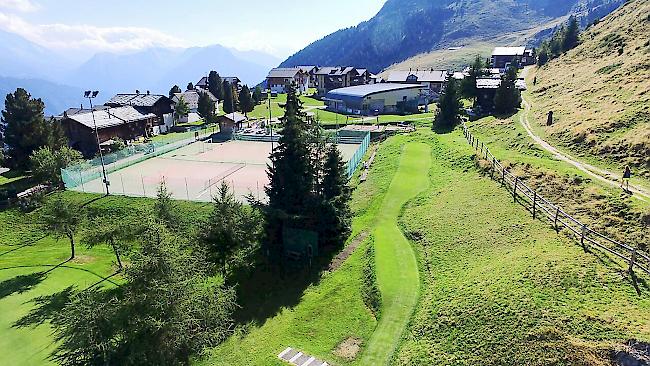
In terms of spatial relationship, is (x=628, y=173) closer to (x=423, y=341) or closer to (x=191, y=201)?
(x=423, y=341)

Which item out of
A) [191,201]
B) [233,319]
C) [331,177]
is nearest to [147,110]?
[191,201]

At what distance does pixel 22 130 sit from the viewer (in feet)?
161

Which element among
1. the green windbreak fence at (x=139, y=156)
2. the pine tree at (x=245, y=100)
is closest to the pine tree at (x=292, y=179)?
the green windbreak fence at (x=139, y=156)

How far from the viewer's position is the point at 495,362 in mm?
15250

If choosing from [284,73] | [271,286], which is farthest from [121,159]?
[284,73]

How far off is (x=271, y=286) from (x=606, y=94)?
39.0 metres

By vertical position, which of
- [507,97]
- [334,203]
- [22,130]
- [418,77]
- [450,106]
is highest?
[418,77]

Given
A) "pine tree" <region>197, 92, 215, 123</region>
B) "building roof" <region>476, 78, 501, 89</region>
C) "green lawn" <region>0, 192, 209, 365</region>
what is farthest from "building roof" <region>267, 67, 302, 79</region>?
"green lawn" <region>0, 192, 209, 365</region>

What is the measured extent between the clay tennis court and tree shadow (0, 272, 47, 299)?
38.7 feet

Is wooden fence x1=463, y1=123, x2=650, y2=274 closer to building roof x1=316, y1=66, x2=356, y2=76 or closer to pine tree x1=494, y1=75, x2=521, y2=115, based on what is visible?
pine tree x1=494, y1=75, x2=521, y2=115

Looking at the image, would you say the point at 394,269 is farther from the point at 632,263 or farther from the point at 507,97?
the point at 507,97

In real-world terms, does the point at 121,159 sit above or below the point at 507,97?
below

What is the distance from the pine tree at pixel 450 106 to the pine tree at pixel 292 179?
110 ft

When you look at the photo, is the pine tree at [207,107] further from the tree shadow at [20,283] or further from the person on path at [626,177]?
the person on path at [626,177]
